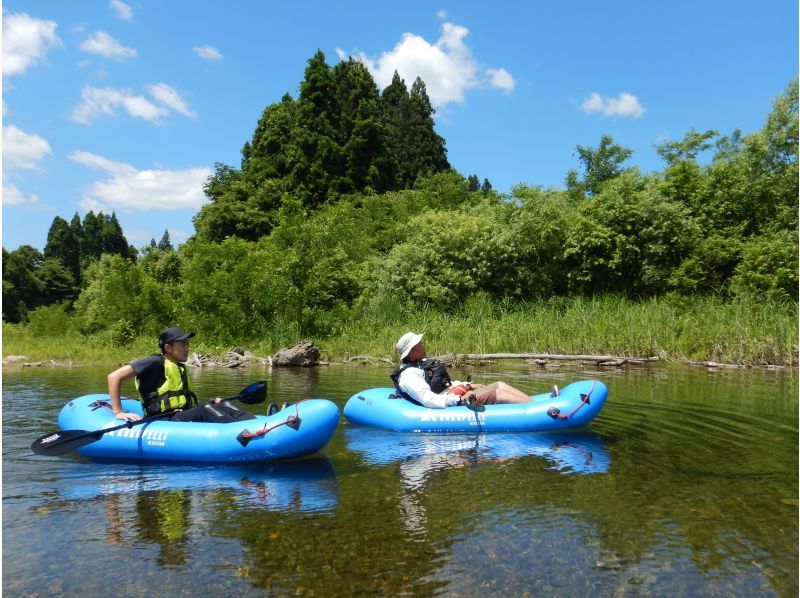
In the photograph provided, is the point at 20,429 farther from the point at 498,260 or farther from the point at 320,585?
the point at 498,260

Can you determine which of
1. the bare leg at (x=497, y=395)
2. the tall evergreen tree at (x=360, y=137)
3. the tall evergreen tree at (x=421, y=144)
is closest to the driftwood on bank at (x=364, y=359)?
the bare leg at (x=497, y=395)

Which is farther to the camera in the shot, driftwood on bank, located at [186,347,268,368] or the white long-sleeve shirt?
driftwood on bank, located at [186,347,268,368]

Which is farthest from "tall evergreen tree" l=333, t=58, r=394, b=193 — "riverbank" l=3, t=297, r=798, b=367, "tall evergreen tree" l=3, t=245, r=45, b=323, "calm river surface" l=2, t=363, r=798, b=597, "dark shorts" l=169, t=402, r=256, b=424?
"calm river surface" l=2, t=363, r=798, b=597

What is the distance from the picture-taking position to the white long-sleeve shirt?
630cm

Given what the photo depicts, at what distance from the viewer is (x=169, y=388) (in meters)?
5.34

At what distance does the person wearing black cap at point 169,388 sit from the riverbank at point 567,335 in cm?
842

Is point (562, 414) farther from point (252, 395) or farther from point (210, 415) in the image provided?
point (210, 415)

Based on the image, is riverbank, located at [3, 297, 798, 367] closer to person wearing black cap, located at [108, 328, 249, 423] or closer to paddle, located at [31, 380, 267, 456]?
person wearing black cap, located at [108, 328, 249, 423]

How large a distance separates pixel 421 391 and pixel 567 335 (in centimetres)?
740

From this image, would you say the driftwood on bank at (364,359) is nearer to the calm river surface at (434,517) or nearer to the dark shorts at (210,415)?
the calm river surface at (434,517)

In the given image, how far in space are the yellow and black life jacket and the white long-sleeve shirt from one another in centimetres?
217

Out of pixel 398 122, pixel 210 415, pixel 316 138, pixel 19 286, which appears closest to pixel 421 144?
pixel 398 122

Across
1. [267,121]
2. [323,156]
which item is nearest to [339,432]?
[323,156]

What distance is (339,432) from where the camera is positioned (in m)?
6.47
